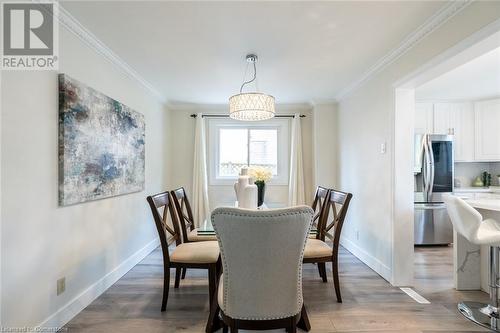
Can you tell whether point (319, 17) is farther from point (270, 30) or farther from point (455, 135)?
point (455, 135)

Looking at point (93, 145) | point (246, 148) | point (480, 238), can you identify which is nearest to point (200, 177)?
point (246, 148)

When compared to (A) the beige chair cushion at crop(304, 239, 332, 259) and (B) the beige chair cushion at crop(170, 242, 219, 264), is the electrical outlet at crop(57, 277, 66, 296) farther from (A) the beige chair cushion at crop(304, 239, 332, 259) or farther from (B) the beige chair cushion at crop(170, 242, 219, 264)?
(A) the beige chair cushion at crop(304, 239, 332, 259)

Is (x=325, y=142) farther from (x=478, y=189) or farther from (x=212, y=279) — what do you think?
(x=212, y=279)

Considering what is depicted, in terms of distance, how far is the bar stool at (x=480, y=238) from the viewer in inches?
81.0

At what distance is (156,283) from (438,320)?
2573mm

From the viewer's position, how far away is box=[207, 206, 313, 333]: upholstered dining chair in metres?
1.33

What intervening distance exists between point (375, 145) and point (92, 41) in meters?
3.09

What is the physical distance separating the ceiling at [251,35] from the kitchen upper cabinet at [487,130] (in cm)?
258

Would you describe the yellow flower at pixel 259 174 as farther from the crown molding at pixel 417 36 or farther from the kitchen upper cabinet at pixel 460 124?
the kitchen upper cabinet at pixel 460 124

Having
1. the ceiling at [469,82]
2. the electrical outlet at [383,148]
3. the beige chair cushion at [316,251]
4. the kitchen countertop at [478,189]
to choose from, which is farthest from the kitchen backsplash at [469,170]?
the beige chair cushion at [316,251]

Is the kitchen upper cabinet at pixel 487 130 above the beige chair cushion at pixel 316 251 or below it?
above

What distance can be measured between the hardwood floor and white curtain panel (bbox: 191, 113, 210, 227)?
1.54 metres

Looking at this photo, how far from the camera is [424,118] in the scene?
4359 mm

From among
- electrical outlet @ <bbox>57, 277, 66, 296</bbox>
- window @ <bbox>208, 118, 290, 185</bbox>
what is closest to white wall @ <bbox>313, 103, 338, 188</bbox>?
window @ <bbox>208, 118, 290, 185</bbox>
